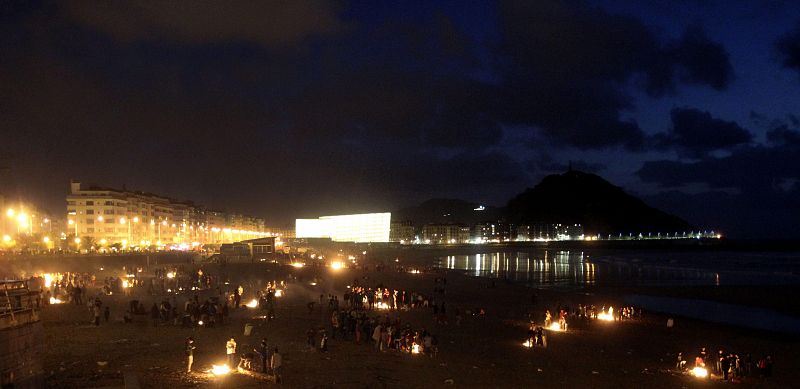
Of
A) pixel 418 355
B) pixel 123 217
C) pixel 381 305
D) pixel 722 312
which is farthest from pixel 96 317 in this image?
pixel 123 217

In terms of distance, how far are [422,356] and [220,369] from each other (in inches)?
256

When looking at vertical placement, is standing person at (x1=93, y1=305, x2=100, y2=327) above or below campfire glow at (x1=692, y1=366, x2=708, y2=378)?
above

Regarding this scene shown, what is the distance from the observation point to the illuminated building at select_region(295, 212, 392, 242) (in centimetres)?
17288

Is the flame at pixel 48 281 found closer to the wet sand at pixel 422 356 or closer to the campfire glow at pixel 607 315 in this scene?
the wet sand at pixel 422 356

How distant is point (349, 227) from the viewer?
176 metres

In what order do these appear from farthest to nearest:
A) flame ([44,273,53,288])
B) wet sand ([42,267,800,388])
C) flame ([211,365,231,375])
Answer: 1. flame ([44,273,53,288])
2. flame ([211,365,231,375])
3. wet sand ([42,267,800,388])

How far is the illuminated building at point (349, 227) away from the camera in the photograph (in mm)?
172875

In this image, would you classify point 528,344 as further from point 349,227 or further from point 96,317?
point 349,227

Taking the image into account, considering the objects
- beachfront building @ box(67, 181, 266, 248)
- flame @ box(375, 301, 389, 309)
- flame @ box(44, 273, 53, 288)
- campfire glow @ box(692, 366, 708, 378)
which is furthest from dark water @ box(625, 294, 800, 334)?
beachfront building @ box(67, 181, 266, 248)

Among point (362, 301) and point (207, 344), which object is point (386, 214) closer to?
point (362, 301)

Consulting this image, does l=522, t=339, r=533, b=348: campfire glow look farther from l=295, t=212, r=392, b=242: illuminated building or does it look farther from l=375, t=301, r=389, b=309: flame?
l=295, t=212, r=392, b=242: illuminated building

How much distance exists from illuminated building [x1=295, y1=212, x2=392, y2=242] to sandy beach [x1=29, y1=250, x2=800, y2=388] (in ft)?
462

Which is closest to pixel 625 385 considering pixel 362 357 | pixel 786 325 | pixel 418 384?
pixel 418 384

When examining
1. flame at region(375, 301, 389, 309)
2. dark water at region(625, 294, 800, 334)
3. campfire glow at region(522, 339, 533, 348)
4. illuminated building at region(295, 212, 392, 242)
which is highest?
illuminated building at region(295, 212, 392, 242)
